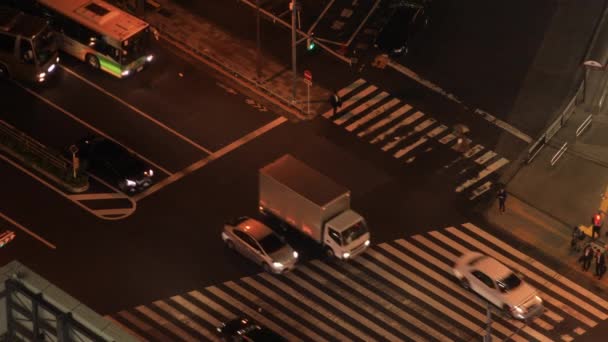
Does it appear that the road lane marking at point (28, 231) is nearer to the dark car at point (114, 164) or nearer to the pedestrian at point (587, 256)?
the dark car at point (114, 164)

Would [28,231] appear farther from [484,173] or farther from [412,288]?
[484,173]

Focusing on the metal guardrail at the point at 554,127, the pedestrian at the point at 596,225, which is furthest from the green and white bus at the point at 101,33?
the pedestrian at the point at 596,225

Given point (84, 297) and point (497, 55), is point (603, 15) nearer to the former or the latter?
point (497, 55)

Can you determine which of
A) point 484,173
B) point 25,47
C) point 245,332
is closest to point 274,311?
point 245,332

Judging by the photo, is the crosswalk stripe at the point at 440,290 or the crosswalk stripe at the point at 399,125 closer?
the crosswalk stripe at the point at 440,290

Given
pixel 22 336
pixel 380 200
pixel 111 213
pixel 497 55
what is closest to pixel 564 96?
pixel 497 55

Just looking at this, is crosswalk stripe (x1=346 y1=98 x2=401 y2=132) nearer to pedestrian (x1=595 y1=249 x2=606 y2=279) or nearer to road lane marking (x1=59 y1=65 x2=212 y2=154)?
road lane marking (x1=59 y1=65 x2=212 y2=154)

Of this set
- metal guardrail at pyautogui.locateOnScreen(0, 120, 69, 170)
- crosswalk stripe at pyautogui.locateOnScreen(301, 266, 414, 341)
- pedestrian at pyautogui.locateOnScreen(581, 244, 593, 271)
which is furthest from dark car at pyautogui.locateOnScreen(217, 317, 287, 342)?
pedestrian at pyautogui.locateOnScreen(581, 244, 593, 271)
